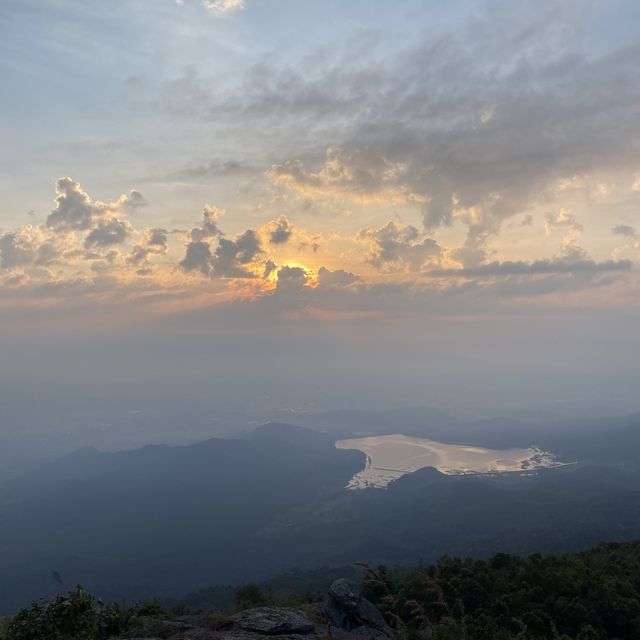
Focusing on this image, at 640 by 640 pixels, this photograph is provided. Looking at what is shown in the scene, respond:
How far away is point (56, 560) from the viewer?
17950cm

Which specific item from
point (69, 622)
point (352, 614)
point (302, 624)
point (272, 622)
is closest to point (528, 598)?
point (352, 614)

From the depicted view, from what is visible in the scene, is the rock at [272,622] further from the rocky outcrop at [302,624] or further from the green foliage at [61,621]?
the green foliage at [61,621]

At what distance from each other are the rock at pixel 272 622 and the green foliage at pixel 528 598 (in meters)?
4.46

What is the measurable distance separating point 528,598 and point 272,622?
62.4 ft

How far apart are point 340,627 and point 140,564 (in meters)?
183

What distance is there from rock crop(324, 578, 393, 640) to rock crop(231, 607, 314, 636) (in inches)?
140

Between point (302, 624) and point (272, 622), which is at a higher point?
point (272, 622)

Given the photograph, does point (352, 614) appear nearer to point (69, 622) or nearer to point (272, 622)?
point (272, 622)

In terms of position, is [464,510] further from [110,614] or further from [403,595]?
[110,614]

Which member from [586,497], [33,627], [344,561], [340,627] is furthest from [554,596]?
[586,497]

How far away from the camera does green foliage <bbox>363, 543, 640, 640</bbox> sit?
24859 mm

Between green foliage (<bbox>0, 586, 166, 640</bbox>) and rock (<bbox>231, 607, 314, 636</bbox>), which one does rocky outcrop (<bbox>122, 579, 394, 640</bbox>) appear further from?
green foliage (<bbox>0, 586, 166, 640</bbox>)

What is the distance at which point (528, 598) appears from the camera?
28.7 meters

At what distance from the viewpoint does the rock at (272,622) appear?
57.5ft
